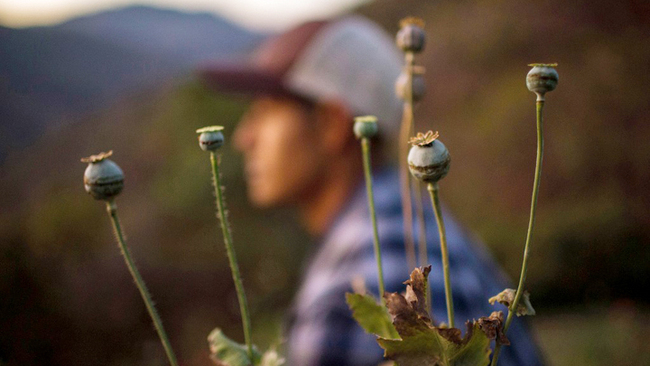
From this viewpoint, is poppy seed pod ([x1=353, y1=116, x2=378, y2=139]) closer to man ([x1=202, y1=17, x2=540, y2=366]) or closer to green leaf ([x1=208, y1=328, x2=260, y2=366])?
green leaf ([x1=208, y1=328, x2=260, y2=366])

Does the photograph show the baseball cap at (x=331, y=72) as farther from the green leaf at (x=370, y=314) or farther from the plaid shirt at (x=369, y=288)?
the green leaf at (x=370, y=314)

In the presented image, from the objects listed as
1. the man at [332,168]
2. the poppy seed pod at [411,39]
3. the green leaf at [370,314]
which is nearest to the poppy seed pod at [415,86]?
the poppy seed pod at [411,39]

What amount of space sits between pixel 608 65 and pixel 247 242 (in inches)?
94.4

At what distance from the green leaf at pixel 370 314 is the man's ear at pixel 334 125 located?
3.79 ft

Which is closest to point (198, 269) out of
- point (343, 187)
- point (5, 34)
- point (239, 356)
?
point (343, 187)

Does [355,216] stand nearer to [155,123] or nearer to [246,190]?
[246,190]

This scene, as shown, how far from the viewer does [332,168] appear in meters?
1.60

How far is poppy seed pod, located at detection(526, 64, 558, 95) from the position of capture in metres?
0.24

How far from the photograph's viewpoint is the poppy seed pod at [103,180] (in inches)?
10.6

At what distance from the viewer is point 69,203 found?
2994 mm

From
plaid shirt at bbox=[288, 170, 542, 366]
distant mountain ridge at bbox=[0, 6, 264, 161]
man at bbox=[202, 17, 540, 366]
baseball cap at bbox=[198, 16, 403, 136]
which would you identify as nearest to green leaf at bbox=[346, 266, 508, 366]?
plaid shirt at bbox=[288, 170, 542, 366]

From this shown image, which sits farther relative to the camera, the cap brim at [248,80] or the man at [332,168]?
the cap brim at [248,80]

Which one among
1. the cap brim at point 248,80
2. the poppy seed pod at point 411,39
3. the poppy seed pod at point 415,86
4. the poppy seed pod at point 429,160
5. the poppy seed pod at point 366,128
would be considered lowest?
the poppy seed pod at point 429,160

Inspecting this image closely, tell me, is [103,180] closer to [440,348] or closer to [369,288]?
[440,348]
